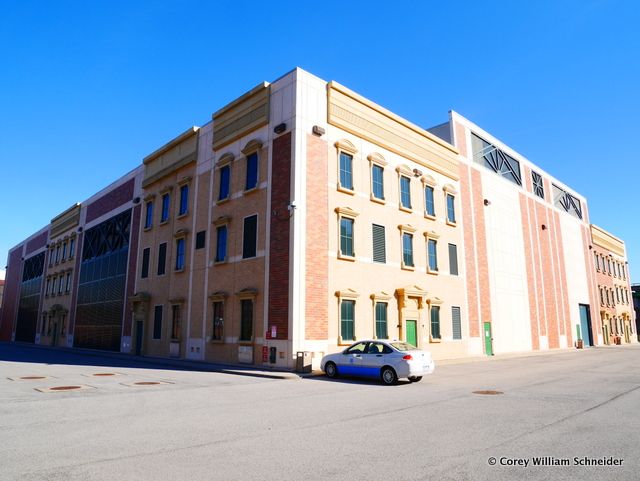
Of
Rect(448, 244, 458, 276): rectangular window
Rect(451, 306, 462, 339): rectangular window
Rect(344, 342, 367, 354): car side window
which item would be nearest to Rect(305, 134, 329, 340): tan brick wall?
Rect(344, 342, 367, 354): car side window

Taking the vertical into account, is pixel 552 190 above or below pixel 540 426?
above

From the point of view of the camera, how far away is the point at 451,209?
31.8m

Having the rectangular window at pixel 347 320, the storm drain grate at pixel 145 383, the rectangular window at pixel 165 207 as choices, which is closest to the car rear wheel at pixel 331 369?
the rectangular window at pixel 347 320

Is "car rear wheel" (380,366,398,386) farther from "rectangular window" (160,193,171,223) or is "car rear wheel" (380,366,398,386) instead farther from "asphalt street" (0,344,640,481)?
"rectangular window" (160,193,171,223)

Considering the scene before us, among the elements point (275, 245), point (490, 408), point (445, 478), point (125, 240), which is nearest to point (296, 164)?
point (275, 245)

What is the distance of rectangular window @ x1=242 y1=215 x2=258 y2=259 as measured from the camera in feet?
75.6

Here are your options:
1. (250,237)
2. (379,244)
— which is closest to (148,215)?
(250,237)

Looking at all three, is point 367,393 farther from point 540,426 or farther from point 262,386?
point 540,426

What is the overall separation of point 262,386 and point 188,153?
773 inches

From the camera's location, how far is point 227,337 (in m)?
23.2

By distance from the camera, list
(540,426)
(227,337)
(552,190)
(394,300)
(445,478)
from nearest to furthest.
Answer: (445,478), (540,426), (227,337), (394,300), (552,190)

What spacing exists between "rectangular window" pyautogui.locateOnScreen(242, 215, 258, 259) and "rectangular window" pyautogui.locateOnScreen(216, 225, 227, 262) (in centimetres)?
182

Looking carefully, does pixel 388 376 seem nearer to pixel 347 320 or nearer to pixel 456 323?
pixel 347 320

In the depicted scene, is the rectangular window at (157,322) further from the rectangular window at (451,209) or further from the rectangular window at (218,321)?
the rectangular window at (451,209)
